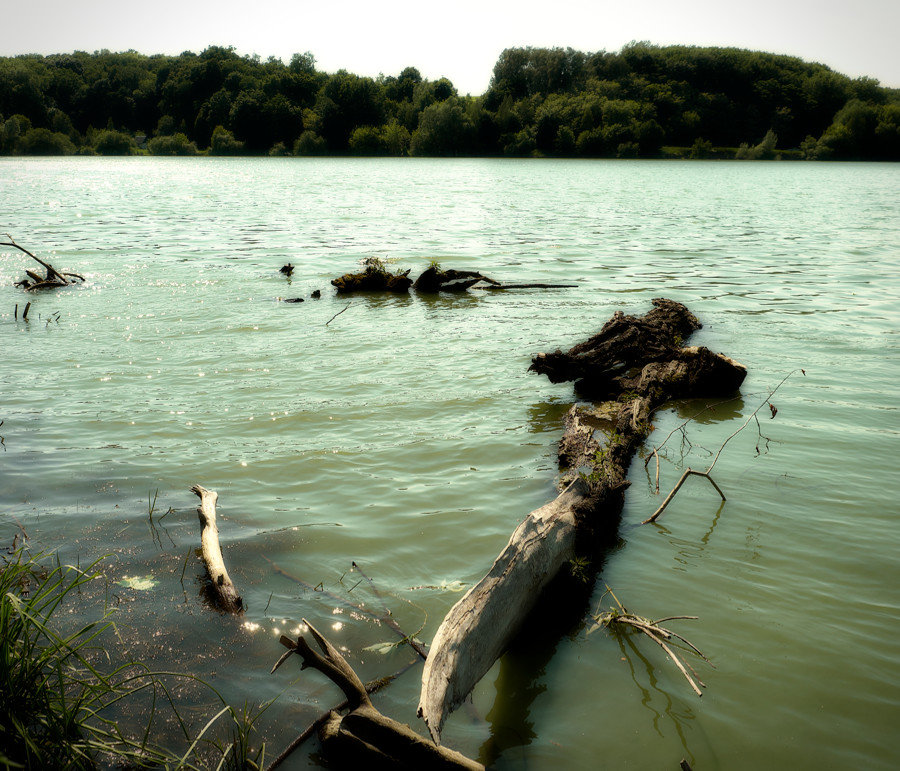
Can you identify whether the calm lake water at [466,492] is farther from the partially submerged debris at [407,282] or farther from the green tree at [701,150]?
the green tree at [701,150]

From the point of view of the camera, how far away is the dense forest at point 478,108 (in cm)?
10700

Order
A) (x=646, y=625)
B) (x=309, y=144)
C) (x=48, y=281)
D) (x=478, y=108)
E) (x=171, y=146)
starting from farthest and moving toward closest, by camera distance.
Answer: (x=171, y=146) → (x=478, y=108) → (x=309, y=144) → (x=48, y=281) → (x=646, y=625)

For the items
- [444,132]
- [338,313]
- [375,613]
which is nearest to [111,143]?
[444,132]

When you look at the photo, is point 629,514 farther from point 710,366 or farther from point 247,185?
point 247,185

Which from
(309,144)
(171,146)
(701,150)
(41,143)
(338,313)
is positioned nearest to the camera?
(338,313)

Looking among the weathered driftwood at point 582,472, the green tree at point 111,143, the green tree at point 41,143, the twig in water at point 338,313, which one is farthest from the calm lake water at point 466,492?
the green tree at point 111,143

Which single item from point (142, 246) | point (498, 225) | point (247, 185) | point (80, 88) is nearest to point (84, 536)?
point (142, 246)

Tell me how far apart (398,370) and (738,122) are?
13076cm

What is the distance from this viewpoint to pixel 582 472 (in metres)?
5.18

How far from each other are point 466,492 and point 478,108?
119369 millimetres

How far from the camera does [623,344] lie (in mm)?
8508

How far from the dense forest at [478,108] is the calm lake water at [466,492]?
335 feet

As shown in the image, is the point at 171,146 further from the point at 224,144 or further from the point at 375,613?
the point at 375,613

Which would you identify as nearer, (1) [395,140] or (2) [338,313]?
(2) [338,313]
